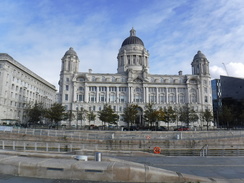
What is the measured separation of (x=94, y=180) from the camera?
6.93 m

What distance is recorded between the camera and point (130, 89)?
276 ft

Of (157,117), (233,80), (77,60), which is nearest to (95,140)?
(157,117)

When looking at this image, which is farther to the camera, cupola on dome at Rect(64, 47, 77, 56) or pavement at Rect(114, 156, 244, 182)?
cupola on dome at Rect(64, 47, 77, 56)

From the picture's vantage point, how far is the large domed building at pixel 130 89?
8169 centimetres

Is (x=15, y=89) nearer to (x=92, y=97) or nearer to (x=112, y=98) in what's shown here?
(x=92, y=97)

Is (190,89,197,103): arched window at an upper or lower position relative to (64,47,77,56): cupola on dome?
lower

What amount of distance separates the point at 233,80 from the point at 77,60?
7755 centimetres

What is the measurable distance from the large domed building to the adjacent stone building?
12.4 m

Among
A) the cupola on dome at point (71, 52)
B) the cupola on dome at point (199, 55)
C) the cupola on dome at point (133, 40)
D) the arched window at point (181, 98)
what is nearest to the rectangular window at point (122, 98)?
the arched window at point (181, 98)

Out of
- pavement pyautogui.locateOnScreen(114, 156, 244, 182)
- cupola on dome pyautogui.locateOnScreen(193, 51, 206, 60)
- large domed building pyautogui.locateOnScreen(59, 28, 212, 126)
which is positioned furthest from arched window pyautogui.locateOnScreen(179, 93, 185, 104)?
pavement pyautogui.locateOnScreen(114, 156, 244, 182)

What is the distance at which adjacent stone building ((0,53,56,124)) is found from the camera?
63.5m

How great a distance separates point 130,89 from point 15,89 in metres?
44.2

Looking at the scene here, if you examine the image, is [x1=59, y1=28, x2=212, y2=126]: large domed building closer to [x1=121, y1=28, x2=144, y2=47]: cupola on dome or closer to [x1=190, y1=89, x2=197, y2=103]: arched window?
[x1=190, y1=89, x2=197, y2=103]: arched window

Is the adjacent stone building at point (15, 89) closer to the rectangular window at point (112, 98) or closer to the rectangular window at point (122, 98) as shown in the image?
the rectangular window at point (112, 98)
